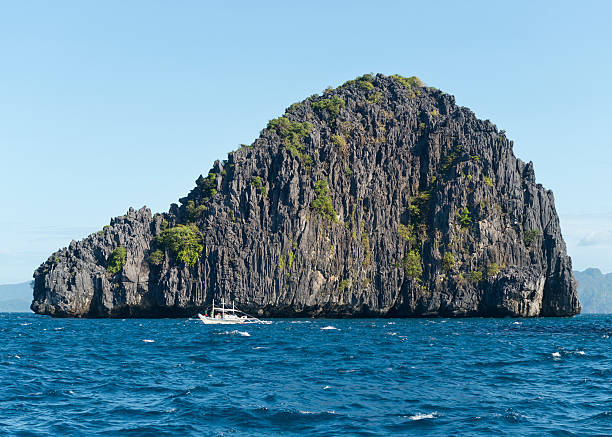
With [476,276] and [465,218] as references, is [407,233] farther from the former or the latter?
[476,276]

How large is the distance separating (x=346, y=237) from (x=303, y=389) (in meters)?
121

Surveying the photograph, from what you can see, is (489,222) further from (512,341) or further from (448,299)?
(512,341)

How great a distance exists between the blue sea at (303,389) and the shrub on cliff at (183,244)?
80.1 m

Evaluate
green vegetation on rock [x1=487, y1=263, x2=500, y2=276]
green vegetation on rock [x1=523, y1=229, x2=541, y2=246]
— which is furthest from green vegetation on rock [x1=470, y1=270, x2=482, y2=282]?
green vegetation on rock [x1=523, y1=229, x2=541, y2=246]

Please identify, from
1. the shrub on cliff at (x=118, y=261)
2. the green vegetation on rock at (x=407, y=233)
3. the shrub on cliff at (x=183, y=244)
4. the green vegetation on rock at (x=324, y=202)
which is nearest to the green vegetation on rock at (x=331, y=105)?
the green vegetation on rock at (x=324, y=202)

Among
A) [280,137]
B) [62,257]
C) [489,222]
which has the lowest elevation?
[62,257]

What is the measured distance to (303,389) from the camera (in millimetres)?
40719

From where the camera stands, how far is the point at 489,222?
164 metres

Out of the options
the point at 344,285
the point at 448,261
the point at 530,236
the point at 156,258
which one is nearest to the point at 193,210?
the point at 156,258

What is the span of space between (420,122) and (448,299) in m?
59.0

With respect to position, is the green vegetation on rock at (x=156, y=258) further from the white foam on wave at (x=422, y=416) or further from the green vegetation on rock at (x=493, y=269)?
the white foam on wave at (x=422, y=416)

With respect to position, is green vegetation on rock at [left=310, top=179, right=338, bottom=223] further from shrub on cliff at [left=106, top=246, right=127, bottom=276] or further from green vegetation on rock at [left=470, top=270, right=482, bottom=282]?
shrub on cliff at [left=106, top=246, right=127, bottom=276]

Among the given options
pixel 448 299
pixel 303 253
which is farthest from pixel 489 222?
pixel 303 253

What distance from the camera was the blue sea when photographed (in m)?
30.9
